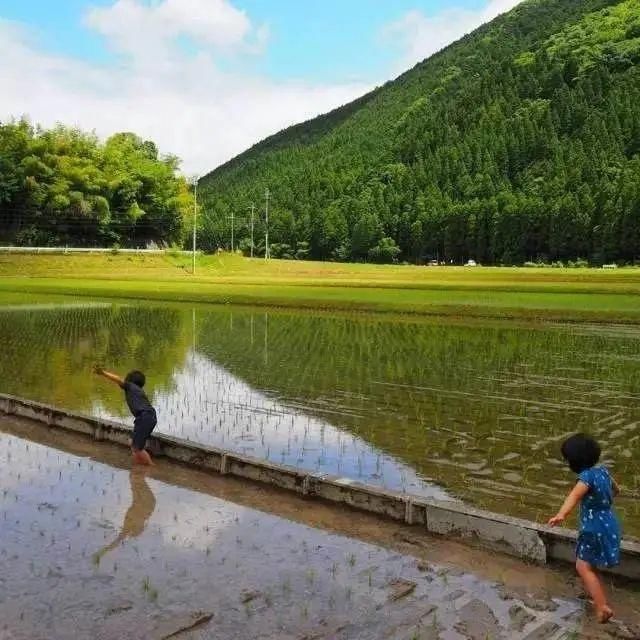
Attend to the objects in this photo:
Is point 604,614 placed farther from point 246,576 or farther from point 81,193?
point 81,193

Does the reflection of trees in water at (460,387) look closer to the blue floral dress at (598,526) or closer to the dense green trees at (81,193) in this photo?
the blue floral dress at (598,526)

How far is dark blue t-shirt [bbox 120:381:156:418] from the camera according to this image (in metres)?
8.96

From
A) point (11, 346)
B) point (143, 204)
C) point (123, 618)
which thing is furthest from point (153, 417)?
point (143, 204)

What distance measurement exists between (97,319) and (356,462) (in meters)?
23.5

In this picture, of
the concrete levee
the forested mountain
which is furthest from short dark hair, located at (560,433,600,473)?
the forested mountain

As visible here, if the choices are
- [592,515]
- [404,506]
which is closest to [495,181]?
[404,506]

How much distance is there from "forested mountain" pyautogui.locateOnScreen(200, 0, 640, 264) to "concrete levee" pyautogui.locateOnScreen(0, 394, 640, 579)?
8683 centimetres

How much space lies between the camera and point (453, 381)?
15688 mm

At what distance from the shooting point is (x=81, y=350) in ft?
67.6

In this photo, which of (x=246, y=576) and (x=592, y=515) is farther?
(x=246, y=576)

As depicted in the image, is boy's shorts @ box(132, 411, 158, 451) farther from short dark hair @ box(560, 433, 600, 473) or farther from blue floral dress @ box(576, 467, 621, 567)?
blue floral dress @ box(576, 467, 621, 567)

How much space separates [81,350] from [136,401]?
40.7 feet

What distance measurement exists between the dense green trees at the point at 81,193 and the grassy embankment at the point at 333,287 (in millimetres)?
9012

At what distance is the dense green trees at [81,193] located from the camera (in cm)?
7975
